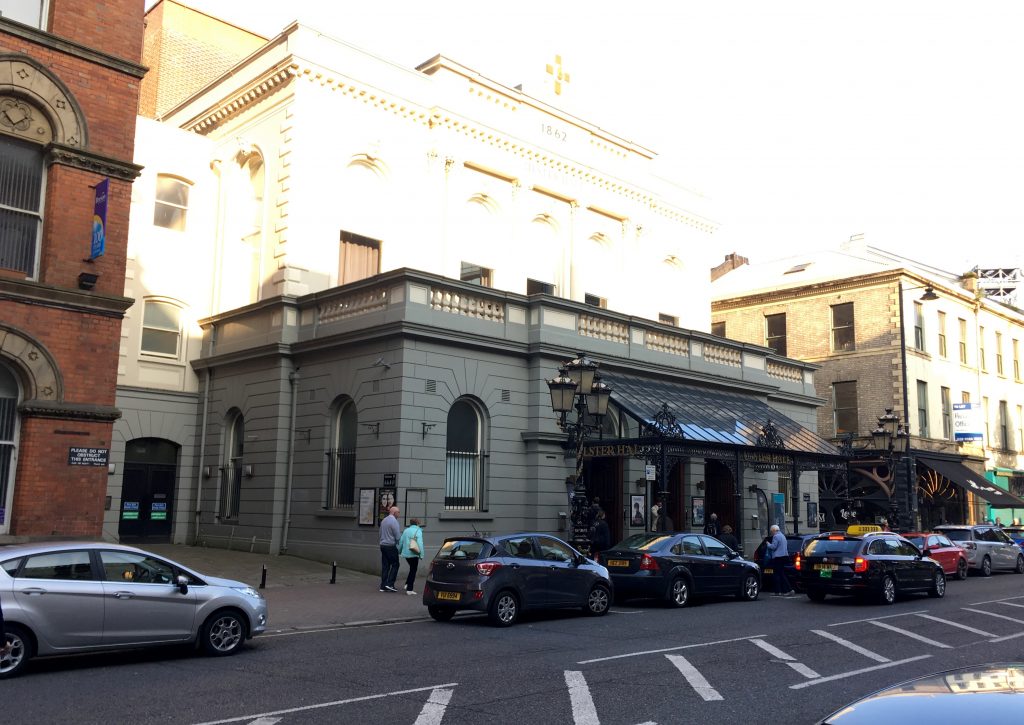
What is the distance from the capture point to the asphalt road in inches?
337

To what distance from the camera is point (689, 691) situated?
31.4 feet

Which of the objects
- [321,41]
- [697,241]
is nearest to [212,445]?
[321,41]

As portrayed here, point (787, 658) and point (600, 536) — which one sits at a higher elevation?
point (600, 536)

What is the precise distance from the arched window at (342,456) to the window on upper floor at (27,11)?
10.5 m

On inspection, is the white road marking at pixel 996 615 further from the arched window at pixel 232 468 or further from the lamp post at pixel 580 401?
the arched window at pixel 232 468

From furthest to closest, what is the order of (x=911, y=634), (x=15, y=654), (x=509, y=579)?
(x=509, y=579), (x=911, y=634), (x=15, y=654)

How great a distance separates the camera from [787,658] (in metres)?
11.7

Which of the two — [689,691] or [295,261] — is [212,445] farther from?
[689,691]

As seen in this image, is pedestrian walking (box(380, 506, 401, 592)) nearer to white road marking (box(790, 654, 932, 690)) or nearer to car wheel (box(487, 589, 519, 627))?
car wheel (box(487, 589, 519, 627))

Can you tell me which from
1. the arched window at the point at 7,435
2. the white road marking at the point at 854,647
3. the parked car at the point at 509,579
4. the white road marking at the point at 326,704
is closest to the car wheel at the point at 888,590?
the white road marking at the point at 854,647

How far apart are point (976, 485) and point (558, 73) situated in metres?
26.8

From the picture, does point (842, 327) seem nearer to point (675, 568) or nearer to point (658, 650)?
point (675, 568)

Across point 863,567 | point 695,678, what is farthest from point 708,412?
point 695,678

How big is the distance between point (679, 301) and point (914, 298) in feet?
48.1
